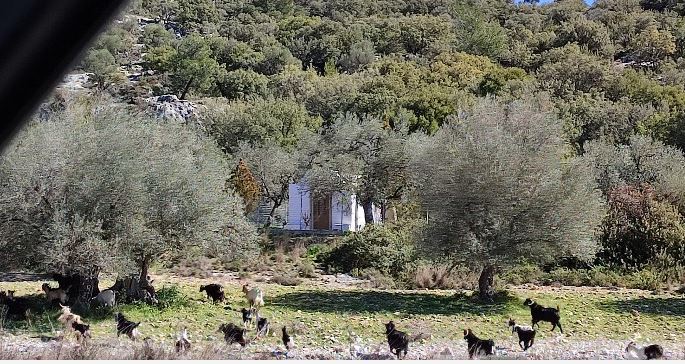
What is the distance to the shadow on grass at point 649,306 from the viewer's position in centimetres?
1273

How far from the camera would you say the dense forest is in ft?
36.0

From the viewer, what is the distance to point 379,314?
11930mm

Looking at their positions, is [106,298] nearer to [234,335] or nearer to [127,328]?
[127,328]

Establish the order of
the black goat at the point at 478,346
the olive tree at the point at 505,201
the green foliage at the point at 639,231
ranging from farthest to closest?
the green foliage at the point at 639,231, the olive tree at the point at 505,201, the black goat at the point at 478,346

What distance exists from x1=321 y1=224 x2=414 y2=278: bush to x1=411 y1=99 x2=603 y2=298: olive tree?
343 cm

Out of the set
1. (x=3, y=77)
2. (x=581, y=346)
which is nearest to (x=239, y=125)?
(x=581, y=346)

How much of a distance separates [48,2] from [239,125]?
3272cm

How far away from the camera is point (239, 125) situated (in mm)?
33312

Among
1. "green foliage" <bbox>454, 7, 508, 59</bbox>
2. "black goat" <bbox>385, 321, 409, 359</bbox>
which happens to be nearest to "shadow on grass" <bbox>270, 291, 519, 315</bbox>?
"black goat" <bbox>385, 321, 409, 359</bbox>

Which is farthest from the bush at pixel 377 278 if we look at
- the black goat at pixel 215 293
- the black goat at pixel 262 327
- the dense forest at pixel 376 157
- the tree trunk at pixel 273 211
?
the tree trunk at pixel 273 211

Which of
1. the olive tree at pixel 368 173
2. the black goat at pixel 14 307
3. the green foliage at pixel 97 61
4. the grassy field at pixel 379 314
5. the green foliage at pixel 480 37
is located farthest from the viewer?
the green foliage at pixel 480 37

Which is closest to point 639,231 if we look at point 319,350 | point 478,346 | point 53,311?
point 478,346

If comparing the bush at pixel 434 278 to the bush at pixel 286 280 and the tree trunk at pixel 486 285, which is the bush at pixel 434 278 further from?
the bush at pixel 286 280

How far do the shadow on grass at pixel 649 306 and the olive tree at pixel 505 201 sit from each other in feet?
3.87
